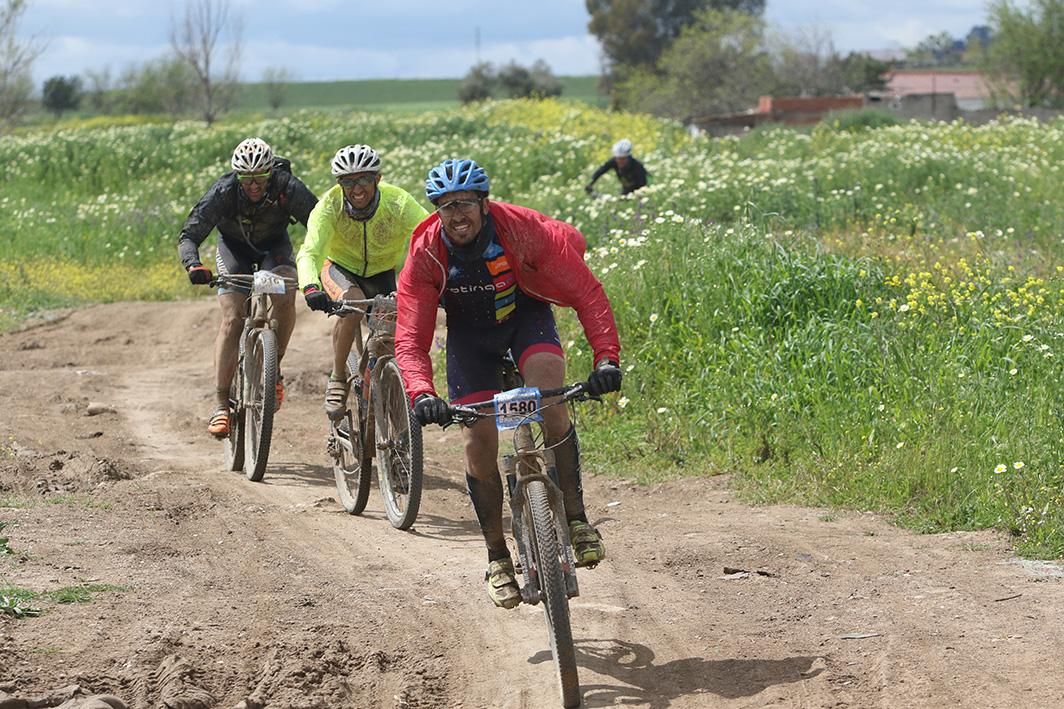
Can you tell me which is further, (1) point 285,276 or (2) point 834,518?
(1) point 285,276

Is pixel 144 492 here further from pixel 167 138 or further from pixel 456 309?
pixel 167 138

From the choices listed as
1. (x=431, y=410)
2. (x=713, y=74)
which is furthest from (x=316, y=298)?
(x=713, y=74)

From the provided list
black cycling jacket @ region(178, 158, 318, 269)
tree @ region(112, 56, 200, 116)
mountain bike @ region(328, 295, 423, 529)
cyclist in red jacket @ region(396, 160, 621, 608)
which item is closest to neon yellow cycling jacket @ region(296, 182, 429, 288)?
mountain bike @ region(328, 295, 423, 529)

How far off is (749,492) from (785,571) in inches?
79.4

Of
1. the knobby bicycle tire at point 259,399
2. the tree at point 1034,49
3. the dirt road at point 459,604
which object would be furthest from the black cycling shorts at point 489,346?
the tree at point 1034,49

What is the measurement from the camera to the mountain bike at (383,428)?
880cm

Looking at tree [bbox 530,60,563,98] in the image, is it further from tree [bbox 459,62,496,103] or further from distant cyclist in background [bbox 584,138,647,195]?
distant cyclist in background [bbox 584,138,647,195]

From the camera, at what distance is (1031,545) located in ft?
25.7

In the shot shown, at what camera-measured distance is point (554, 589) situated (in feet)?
19.0

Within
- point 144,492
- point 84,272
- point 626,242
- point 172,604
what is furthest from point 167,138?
point 172,604

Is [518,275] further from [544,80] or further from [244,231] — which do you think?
[544,80]

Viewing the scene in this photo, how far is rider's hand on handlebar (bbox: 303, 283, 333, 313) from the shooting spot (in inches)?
350

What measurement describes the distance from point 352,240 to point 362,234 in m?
0.11

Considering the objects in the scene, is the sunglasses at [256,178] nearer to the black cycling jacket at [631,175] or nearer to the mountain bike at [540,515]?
the mountain bike at [540,515]
